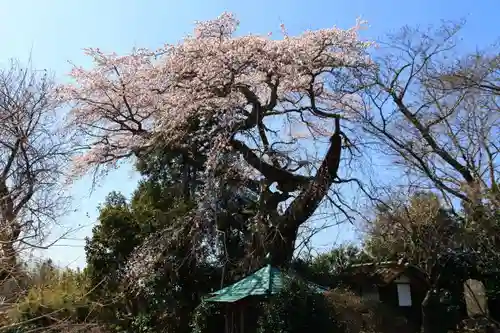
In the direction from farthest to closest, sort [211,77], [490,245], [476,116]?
[476,116], [490,245], [211,77]

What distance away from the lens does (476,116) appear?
11648 mm

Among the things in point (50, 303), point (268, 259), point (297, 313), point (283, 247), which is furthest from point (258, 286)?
point (50, 303)

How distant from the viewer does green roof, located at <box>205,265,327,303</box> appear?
896 cm

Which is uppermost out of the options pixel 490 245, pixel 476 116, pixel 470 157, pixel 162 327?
pixel 476 116

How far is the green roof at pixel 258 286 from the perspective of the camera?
896cm

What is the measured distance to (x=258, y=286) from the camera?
9.16 meters

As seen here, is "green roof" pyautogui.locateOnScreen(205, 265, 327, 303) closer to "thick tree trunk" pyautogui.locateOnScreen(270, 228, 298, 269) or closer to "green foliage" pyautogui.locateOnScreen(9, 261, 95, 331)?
"thick tree trunk" pyautogui.locateOnScreen(270, 228, 298, 269)

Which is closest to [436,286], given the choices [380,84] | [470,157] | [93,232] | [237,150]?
[470,157]

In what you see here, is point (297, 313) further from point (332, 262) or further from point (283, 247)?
point (332, 262)

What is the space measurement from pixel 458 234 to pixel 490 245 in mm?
686

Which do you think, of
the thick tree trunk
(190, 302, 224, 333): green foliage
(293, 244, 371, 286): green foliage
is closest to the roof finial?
the thick tree trunk

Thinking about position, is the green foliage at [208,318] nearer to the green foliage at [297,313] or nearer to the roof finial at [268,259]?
the roof finial at [268,259]

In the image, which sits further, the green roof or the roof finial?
the roof finial

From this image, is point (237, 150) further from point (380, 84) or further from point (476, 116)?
point (476, 116)
